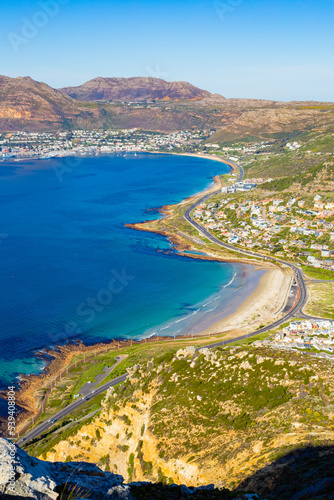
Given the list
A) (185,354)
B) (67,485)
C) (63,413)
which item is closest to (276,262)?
(185,354)

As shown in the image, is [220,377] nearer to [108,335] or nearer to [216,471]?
[216,471]

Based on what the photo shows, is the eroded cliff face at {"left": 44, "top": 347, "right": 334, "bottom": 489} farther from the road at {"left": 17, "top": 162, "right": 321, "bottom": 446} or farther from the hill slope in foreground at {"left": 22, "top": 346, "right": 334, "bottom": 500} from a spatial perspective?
the road at {"left": 17, "top": 162, "right": 321, "bottom": 446}

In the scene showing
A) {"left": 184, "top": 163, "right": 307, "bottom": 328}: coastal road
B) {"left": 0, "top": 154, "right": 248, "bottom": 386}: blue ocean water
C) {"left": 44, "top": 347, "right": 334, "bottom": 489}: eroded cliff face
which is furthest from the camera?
{"left": 184, "top": 163, "right": 307, "bottom": 328}: coastal road

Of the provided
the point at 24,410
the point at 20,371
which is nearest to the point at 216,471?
the point at 24,410

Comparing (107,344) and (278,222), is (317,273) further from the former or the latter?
(107,344)

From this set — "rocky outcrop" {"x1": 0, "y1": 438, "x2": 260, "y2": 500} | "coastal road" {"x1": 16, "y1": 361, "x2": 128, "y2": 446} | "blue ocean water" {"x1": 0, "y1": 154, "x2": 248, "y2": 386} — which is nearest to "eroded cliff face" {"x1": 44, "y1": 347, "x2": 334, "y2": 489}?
"rocky outcrop" {"x1": 0, "y1": 438, "x2": 260, "y2": 500}

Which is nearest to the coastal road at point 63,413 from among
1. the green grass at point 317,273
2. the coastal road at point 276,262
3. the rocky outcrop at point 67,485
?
the coastal road at point 276,262
